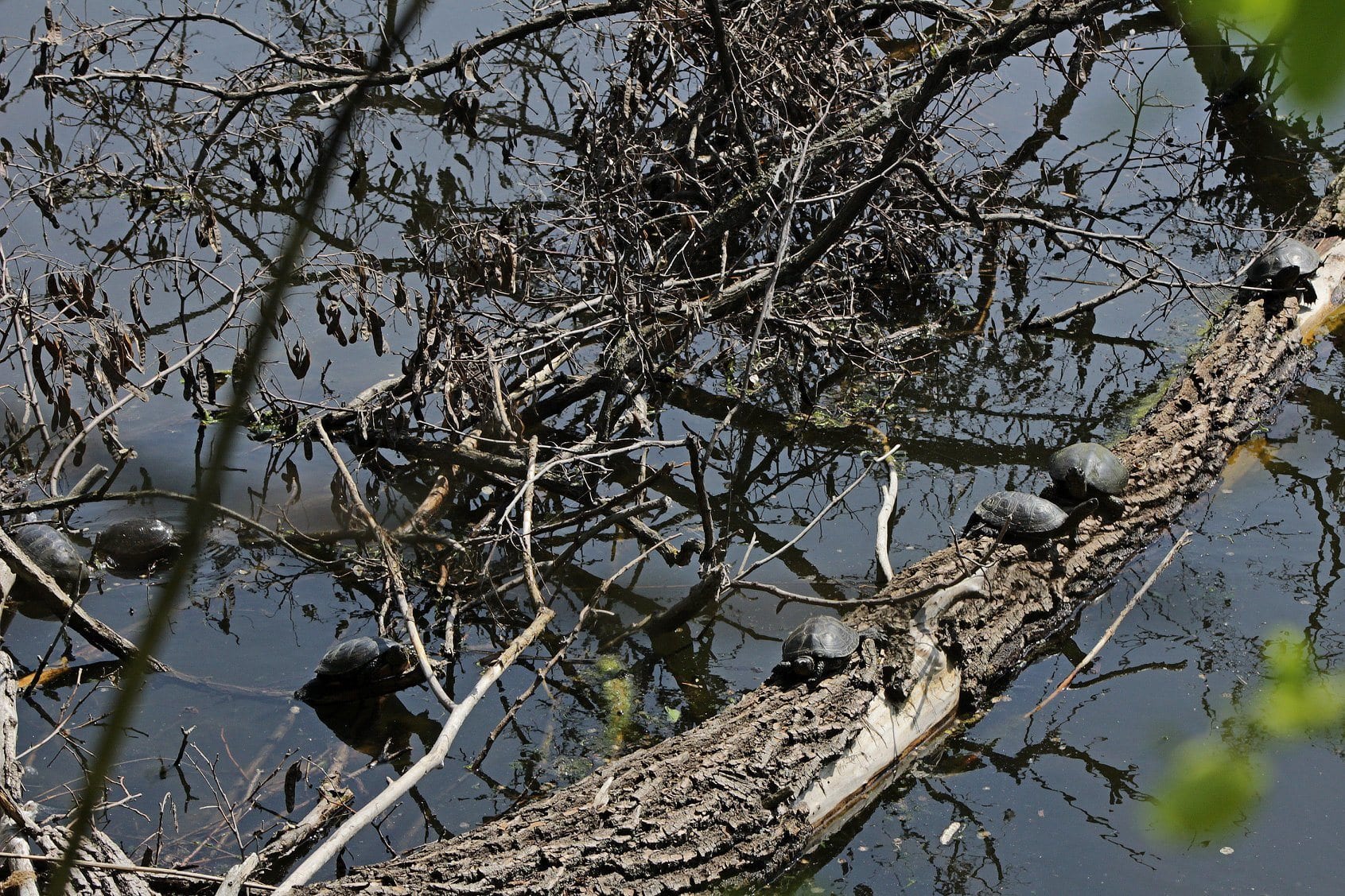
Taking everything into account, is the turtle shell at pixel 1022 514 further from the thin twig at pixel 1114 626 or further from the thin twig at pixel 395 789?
the thin twig at pixel 395 789

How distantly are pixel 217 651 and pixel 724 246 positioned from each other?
2.79m

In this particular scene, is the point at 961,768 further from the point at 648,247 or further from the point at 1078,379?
the point at 1078,379

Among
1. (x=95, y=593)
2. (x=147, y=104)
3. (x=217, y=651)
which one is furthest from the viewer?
(x=147, y=104)

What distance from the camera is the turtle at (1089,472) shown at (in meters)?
4.89

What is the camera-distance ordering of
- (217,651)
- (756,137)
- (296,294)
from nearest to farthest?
(217,651) < (756,137) < (296,294)

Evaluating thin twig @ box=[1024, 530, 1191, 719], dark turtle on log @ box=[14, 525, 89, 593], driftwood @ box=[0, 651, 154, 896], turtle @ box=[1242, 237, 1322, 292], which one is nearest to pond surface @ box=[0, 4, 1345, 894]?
thin twig @ box=[1024, 530, 1191, 719]

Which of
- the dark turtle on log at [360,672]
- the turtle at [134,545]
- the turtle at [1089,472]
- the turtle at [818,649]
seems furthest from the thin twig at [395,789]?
the turtle at [1089,472]

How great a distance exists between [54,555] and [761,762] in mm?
2969

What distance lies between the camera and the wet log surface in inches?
124

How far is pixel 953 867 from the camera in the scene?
3.61m

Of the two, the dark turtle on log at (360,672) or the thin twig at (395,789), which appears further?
the dark turtle on log at (360,672)

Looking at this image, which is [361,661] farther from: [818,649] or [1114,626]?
[1114,626]

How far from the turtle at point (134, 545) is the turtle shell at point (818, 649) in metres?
2.57

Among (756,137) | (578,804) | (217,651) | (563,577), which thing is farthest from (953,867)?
(756,137)
